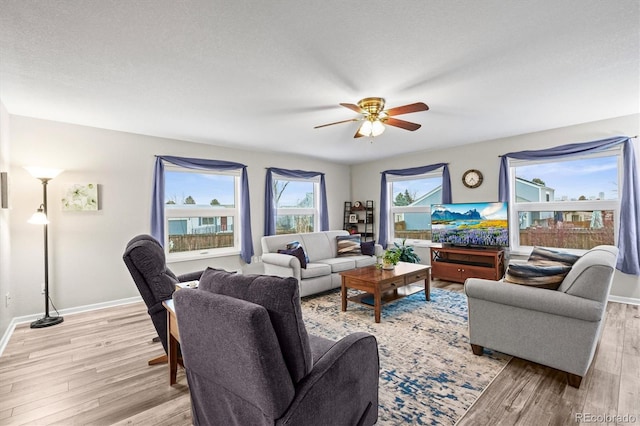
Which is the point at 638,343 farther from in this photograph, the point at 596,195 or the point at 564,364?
the point at 596,195

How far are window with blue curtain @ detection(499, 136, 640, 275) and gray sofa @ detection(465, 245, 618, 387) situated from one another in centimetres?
248

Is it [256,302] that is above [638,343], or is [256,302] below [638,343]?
above

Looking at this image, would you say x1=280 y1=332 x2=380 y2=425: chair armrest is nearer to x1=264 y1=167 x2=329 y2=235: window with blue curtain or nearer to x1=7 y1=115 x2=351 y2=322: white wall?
x1=7 y1=115 x2=351 y2=322: white wall

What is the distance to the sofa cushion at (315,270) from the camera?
4324 millimetres

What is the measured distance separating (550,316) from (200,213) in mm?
4737

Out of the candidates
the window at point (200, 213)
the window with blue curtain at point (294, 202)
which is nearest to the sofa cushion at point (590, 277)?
the window with blue curtain at point (294, 202)

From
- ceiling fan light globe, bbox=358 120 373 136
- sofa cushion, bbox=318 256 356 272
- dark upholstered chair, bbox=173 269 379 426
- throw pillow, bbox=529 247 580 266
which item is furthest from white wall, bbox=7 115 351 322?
throw pillow, bbox=529 247 580 266

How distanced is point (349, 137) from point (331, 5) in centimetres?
303

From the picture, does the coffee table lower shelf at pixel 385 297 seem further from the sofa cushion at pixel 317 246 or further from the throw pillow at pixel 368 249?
the sofa cushion at pixel 317 246

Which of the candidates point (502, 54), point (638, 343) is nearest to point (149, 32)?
point (502, 54)

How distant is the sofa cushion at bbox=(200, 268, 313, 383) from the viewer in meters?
1.22

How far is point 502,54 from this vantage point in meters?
2.32

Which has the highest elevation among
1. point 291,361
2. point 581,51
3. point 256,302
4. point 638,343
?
point 581,51

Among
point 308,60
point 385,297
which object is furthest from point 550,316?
point 308,60
